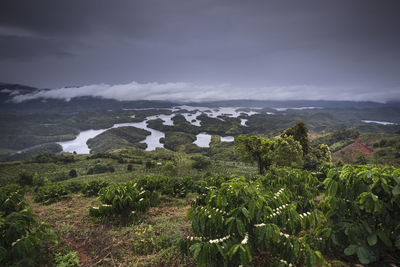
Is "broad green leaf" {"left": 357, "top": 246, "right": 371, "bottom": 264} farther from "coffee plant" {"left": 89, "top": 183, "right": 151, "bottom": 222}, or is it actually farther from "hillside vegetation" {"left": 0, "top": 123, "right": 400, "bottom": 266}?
"coffee plant" {"left": 89, "top": 183, "right": 151, "bottom": 222}

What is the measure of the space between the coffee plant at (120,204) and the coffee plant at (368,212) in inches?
219

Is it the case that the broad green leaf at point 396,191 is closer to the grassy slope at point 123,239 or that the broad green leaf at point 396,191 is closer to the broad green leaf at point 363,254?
the broad green leaf at point 363,254

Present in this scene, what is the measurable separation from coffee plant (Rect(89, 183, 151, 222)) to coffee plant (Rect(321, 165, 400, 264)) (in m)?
5.55

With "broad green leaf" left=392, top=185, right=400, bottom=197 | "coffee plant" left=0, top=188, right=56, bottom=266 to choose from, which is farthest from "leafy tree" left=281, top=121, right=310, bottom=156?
"coffee plant" left=0, top=188, right=56, bottom=266

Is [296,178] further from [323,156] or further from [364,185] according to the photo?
[323,156]

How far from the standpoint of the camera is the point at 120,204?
19.6 feet

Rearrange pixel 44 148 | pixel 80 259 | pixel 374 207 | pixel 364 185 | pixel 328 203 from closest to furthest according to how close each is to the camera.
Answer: pixel 374 207, pixel 364 185, pixel 328 203, pixel 80 259, pixel 44 148

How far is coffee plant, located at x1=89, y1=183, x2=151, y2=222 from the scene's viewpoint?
5957 mm

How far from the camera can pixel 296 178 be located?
536 cm

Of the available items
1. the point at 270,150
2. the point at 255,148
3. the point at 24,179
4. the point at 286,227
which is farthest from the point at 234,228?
the point at 24,179

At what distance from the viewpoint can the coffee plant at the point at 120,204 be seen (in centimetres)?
596

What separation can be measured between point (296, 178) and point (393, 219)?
8.25 feet

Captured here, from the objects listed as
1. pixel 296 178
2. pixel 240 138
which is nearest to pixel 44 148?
pixel 240 138

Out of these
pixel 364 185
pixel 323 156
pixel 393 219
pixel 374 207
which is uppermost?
pixel 364 185
